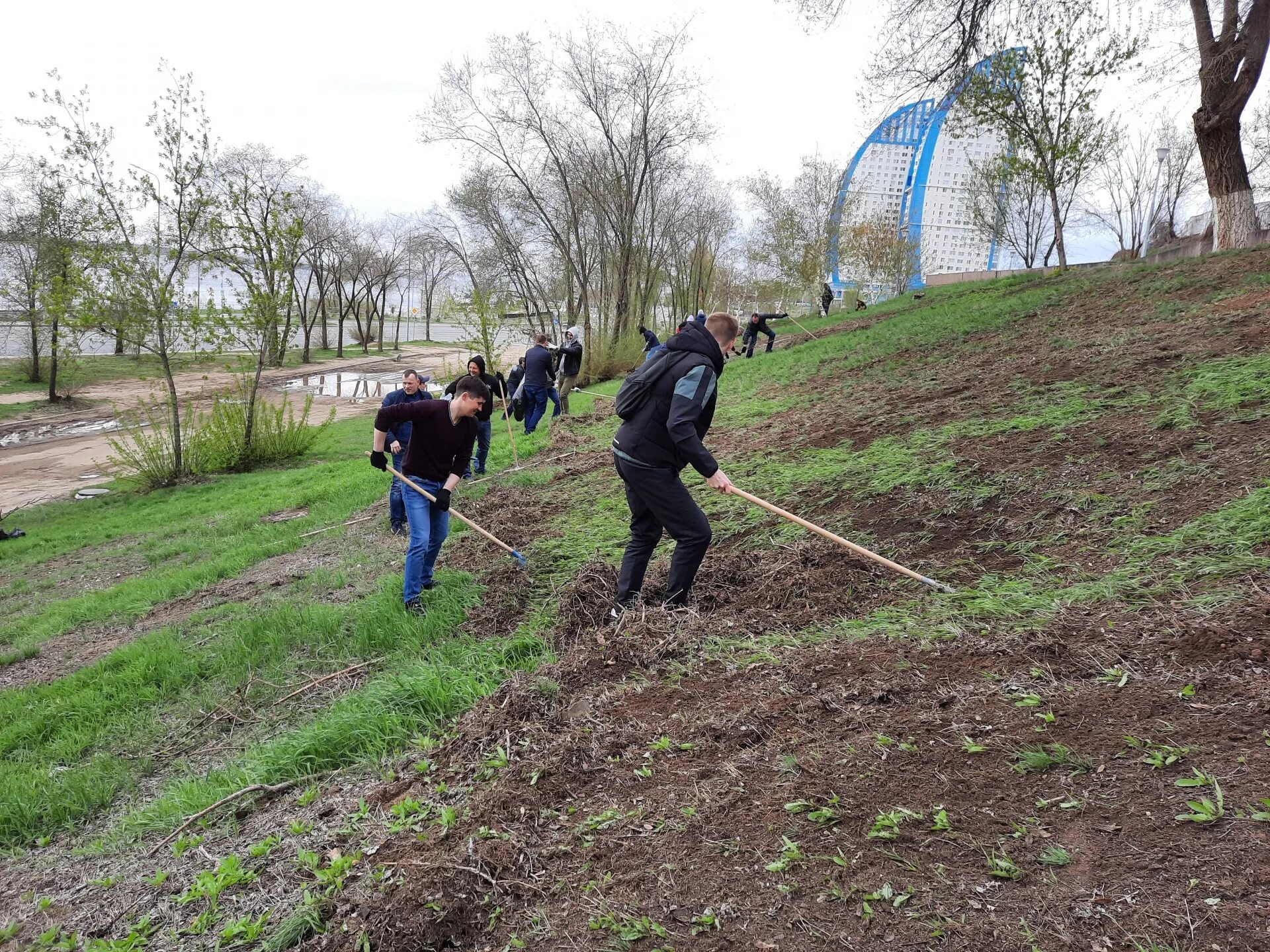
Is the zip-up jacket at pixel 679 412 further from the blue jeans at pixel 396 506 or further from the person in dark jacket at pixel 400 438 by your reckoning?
the blue jeans at pixel 396 506

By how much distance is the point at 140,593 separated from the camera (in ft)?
27.3

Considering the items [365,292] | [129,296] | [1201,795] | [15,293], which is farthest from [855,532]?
[365,292]

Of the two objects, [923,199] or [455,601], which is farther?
[923,199]

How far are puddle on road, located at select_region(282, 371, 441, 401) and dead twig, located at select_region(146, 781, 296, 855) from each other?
26.9 m

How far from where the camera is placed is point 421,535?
5.73m

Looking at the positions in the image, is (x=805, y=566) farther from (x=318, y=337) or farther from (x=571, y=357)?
(x=318, y=337)

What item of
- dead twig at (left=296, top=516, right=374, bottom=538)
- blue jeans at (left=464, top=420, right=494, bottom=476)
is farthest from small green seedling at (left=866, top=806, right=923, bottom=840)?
blue jeans at (left=464, top=420, right=494, bottom=476)

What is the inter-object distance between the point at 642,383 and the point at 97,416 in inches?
1121

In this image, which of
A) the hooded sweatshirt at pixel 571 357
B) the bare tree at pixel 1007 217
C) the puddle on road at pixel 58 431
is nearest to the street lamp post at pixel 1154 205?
the bare tree at pixel 1007 217

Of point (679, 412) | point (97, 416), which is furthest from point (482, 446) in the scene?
point (97, 416)

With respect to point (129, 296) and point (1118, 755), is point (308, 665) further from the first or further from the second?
point (129, 296)

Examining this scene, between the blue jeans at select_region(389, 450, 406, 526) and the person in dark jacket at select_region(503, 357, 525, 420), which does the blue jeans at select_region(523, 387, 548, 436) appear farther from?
the blue jeans at select_region(389, 450, 406, 526)

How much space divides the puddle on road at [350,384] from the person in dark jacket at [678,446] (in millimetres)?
26492

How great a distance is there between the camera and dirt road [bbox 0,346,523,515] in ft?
54.3
